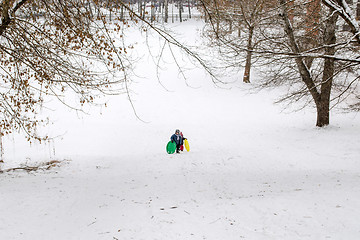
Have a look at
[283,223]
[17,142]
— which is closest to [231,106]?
[17,142]

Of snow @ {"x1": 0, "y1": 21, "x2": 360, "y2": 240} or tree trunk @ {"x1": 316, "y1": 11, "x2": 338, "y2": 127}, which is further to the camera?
tree trunk @ {"x1": 316, "y1": 11, "x2": 338, "y2": 127}

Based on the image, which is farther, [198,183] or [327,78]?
[327,78]

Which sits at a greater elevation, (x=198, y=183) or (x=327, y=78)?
(x=327, y=78)

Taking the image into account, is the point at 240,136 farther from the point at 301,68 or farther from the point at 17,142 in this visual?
the point at 17,142

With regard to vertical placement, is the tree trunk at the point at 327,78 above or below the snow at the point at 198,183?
above

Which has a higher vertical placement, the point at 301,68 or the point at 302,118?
the point at 301,68

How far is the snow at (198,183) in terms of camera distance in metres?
4.71

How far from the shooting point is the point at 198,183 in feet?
→ 24.1

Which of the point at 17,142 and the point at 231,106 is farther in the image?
the point at 231,106

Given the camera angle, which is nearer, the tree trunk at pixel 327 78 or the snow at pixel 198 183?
the snow at pixel 198 183

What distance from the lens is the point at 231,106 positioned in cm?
1884

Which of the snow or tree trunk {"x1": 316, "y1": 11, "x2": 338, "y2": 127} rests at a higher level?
tree trunk {"x1": 316, "y1": 11, "x2": 338, "y2": 127}

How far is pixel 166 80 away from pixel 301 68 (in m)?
14.0

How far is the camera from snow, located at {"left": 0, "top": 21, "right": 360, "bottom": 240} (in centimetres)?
471
